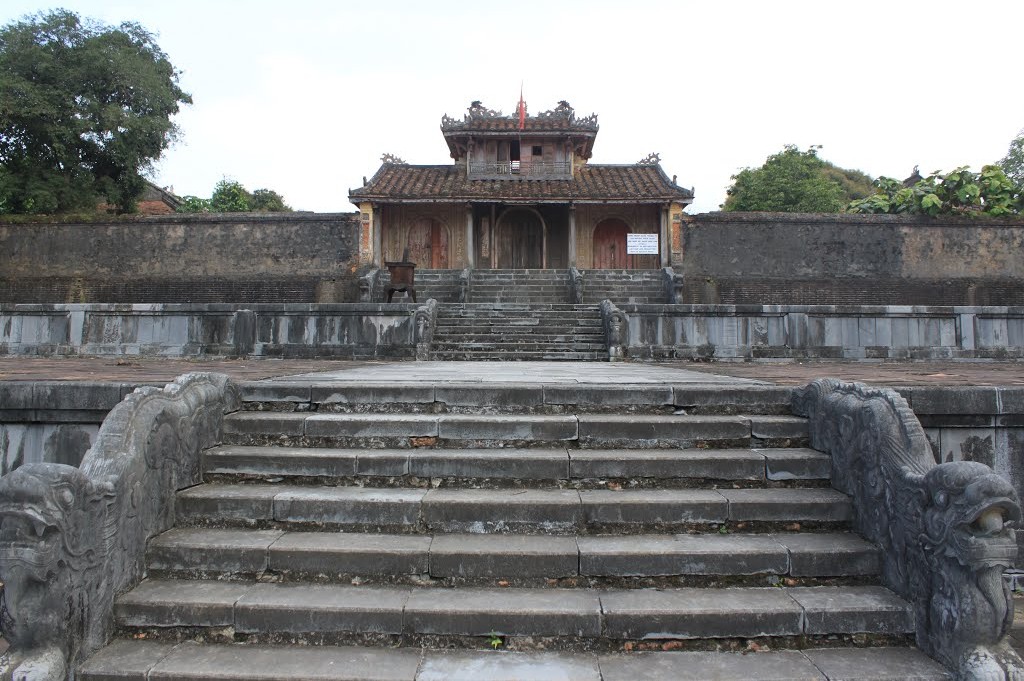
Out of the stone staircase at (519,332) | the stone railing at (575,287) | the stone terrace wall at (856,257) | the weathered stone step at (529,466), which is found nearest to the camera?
the weathered stone step at (529,466)

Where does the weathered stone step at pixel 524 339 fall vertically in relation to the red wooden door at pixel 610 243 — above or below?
below

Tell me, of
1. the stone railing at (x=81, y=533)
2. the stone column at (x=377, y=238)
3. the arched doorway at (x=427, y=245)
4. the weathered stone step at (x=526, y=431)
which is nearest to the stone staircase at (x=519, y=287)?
the arched doorway at (x=427, y=245)

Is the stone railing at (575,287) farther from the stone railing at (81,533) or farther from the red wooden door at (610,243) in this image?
the stone railing at (81,533)

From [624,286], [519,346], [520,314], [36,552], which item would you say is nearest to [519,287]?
[624,286]

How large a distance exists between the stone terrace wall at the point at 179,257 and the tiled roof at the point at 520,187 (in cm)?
202

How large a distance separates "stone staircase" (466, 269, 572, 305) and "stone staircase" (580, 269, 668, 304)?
742 mm

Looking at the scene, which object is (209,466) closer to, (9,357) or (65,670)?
(65,670)

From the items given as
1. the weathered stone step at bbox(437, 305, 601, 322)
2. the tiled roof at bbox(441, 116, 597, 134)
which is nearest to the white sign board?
the tiled roof at bbox(441, 116, 597, 134)

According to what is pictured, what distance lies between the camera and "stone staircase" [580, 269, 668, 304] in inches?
669

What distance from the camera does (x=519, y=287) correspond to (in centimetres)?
1734

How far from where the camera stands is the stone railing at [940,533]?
237cm

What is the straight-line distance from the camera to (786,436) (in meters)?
3.74

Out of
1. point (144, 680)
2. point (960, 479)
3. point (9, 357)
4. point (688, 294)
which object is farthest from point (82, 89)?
point (960, 479)

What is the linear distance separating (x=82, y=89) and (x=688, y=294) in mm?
21904
